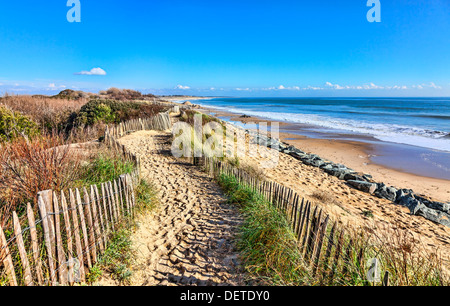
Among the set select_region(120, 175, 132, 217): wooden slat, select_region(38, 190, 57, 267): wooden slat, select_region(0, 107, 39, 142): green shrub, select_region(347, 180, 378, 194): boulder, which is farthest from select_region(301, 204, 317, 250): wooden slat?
select_region(0, 107, 39, 142): green shrub

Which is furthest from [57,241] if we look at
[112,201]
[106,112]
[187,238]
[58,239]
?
[106,112]

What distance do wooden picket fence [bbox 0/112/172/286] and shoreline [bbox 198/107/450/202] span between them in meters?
9.81

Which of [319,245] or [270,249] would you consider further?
[270,249]

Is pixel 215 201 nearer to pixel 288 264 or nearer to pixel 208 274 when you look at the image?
pixel 208 274

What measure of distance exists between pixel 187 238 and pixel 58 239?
227 centimetres

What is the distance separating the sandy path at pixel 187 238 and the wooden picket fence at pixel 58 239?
19.6 inches

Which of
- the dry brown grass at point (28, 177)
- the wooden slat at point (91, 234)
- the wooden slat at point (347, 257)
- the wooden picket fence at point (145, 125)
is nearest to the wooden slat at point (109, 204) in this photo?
the wooden slat at point (91, 234)

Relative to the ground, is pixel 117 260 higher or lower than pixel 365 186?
higher

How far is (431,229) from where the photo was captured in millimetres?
5895

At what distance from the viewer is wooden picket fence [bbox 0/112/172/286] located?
223cm

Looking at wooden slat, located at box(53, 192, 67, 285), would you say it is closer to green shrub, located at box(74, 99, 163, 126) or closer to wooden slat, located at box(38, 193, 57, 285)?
wooden slat, located at box(38, 193, 57, 285)

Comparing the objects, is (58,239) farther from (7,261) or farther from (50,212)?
(7,261)

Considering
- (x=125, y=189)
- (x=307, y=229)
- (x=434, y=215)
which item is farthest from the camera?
(x=434, y=215)

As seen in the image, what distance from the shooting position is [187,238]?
4445mm
